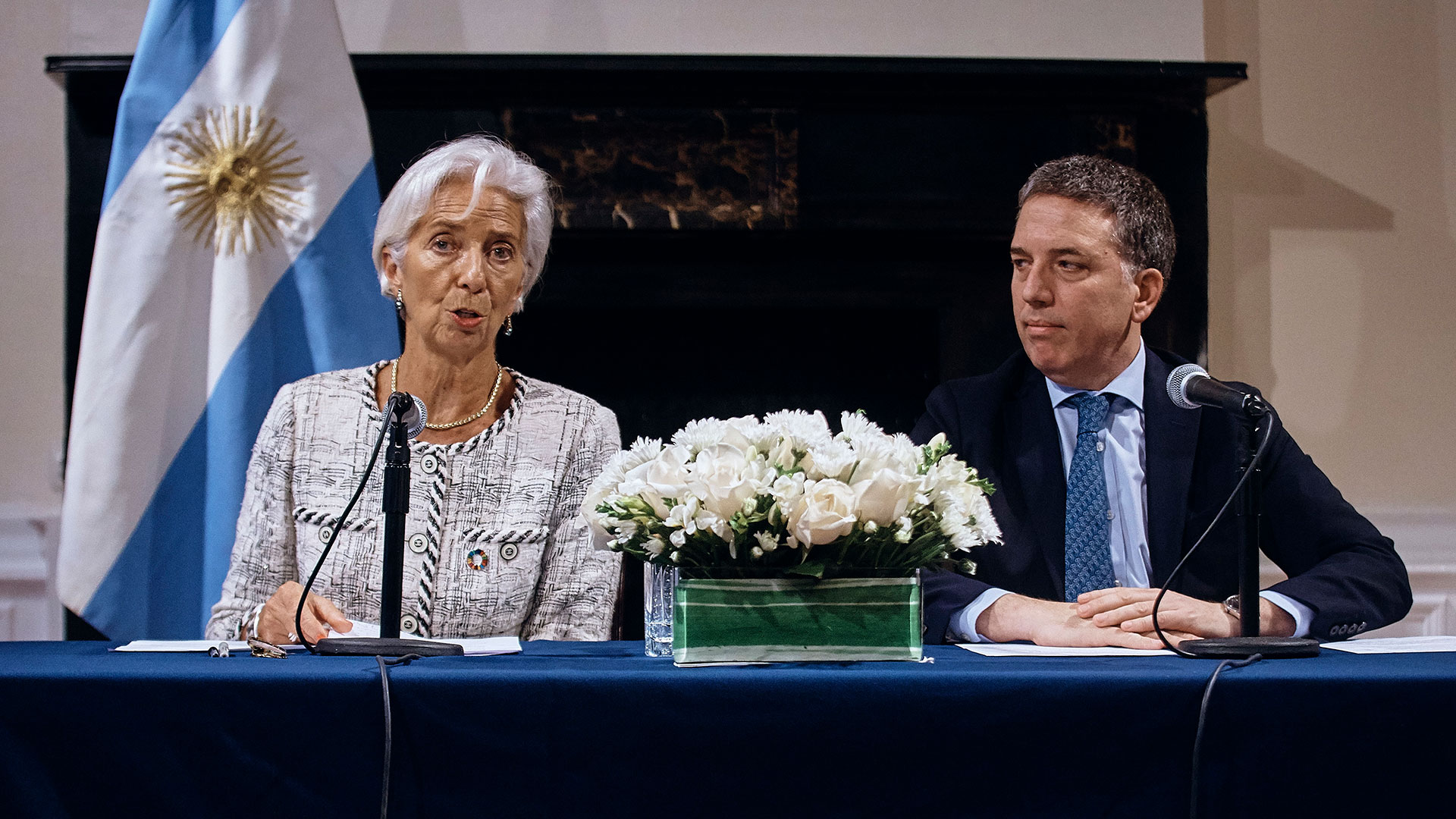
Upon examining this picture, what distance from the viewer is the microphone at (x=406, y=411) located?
1.41 m

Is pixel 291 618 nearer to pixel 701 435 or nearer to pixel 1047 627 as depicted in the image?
pixel 701 435

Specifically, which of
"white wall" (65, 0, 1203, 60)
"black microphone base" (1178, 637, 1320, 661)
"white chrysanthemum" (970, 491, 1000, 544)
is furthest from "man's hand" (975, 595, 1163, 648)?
"white wall" (65, 0, 1203, 60)

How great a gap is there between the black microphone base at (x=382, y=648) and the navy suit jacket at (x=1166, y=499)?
2.50 ft

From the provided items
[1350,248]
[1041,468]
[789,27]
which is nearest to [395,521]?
[1041,468]

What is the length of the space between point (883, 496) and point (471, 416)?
118cm

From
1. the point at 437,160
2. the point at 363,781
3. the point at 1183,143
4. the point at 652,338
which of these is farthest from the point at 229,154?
the point at 1183,143

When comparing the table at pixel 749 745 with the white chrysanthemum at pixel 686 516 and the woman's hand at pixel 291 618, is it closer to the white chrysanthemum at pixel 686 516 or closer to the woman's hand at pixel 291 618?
the white chrysanthemum at pixel 686 516

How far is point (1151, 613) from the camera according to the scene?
4.94 feet

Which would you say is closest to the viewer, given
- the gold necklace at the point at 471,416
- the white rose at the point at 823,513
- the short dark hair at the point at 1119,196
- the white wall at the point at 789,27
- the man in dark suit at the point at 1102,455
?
the white rose at the point at 823,513

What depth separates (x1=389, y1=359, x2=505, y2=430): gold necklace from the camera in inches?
85.8

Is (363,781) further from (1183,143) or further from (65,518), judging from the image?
(1183,143)

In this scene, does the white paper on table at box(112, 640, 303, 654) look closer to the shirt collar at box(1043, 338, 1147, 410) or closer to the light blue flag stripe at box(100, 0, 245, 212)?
the shirt collar at box(1043, 338, 1147, 410)

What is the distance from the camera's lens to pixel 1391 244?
3.26m

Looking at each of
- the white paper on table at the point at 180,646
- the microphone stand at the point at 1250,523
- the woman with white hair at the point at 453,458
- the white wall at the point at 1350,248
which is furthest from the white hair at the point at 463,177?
the white wall at the point at 1350,248
